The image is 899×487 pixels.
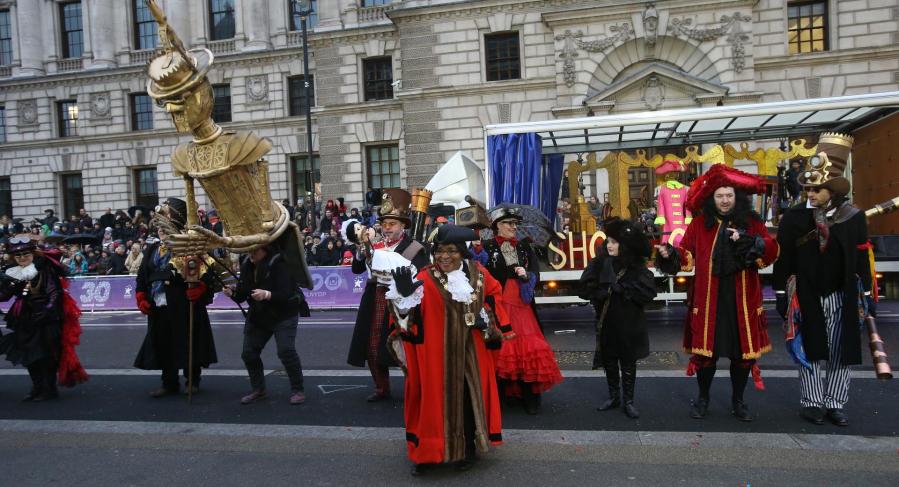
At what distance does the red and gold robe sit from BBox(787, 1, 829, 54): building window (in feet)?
70.2

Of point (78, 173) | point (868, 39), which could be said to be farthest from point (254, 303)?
point (78, 173)

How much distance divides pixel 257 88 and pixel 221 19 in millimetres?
4089

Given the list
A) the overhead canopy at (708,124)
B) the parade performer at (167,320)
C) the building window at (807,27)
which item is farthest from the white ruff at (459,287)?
the building window at (807,27)

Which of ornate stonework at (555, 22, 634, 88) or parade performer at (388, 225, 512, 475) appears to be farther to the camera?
ornate stonework at (555, 22, 634, 88)

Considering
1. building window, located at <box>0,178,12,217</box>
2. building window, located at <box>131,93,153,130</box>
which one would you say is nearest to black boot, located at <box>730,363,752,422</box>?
building window, located at <box>131,93,153,130</box>

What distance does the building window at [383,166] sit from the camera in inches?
1025

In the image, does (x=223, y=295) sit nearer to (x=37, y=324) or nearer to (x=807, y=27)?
(x=37, y=324)

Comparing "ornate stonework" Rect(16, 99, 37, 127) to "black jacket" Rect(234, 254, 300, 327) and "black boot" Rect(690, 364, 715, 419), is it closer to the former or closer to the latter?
"black jacket" Rect(234, 254, 300, 327)

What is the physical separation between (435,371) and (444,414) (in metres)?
0.28

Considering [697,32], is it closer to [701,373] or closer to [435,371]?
[701,373]

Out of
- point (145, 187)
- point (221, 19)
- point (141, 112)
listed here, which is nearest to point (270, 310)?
point (221, 19)

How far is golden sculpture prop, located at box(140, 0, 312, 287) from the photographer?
235 inches

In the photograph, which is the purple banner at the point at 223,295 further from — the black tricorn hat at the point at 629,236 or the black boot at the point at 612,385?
the black tricorn hat at the point at 629,236

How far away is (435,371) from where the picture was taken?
423 centimetres
